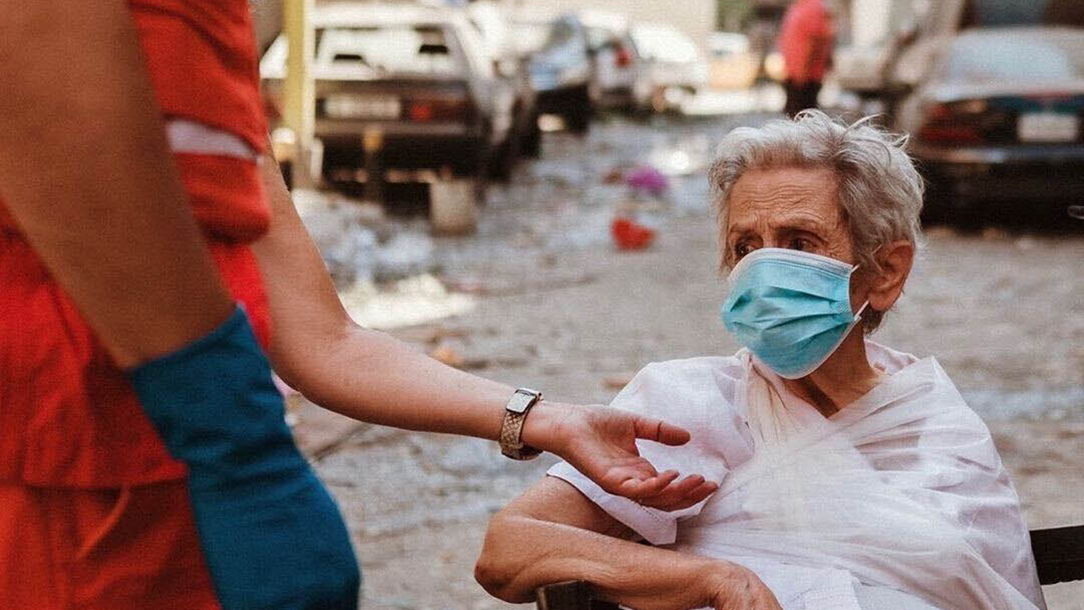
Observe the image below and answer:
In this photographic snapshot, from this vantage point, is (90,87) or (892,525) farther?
(892,525)

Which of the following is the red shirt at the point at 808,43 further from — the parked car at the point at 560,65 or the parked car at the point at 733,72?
the parked car at the point at 733,72

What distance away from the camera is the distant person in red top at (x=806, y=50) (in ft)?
44.6

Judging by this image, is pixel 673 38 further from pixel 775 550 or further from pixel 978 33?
pixel 775 550

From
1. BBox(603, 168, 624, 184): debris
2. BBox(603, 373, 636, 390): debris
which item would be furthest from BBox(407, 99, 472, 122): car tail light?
BBox(603, 373, 636, 390): debris

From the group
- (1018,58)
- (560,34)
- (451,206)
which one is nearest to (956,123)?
(1018,58)

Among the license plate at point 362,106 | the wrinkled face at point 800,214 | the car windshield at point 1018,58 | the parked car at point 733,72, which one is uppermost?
the wrinkled face at point 800,214

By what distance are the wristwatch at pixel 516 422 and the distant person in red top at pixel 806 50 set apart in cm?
1216

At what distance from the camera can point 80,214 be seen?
3.49 ft

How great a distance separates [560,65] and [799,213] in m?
19.3

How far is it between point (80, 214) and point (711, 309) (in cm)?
739

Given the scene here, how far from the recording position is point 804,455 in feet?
7.50

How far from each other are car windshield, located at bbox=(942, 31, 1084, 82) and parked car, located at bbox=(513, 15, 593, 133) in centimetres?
1075

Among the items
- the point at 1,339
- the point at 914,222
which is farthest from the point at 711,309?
the point at 1,339

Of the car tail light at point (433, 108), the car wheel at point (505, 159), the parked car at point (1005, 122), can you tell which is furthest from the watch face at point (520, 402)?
the car wheel at point (505, 159)
